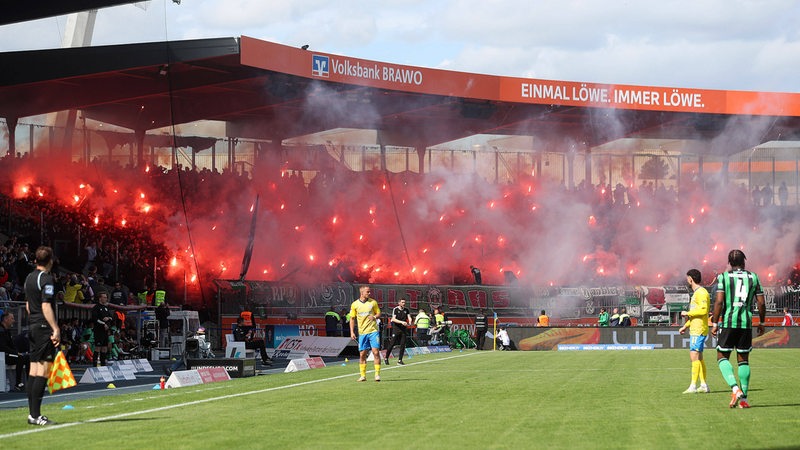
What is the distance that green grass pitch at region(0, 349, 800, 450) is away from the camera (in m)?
11.0

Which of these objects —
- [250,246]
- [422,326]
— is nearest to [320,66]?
[250,246]

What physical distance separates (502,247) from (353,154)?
10.8 m

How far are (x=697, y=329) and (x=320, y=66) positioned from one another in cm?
3288

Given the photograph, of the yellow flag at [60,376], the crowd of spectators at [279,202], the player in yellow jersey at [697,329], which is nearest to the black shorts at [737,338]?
the player in yellow jersey at [697,329]

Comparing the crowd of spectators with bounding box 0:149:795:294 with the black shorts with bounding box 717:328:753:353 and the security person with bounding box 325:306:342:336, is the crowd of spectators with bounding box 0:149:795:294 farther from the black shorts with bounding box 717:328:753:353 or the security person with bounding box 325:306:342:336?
the black shorts with bounding box 717:328:753:353

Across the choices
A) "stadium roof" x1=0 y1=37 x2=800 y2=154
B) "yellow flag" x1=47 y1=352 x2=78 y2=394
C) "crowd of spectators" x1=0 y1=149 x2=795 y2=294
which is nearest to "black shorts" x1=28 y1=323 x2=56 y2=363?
"yellow flag" x1=47 y1=352 x2=78 y2=394

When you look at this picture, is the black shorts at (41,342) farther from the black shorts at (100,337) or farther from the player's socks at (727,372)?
the black shorts at (100,337)

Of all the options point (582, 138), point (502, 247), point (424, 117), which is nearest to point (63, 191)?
point (424, 117)

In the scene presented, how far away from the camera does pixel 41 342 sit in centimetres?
1253

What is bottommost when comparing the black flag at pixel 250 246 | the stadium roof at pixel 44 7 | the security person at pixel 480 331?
the security person at pixel 480 331

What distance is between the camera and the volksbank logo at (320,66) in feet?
159

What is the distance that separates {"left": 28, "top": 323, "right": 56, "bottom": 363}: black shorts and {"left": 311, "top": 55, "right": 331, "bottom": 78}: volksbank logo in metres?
36.7

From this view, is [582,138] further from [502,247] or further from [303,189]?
[303,189]

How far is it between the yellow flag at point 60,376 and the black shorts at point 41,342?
28 centimetres
